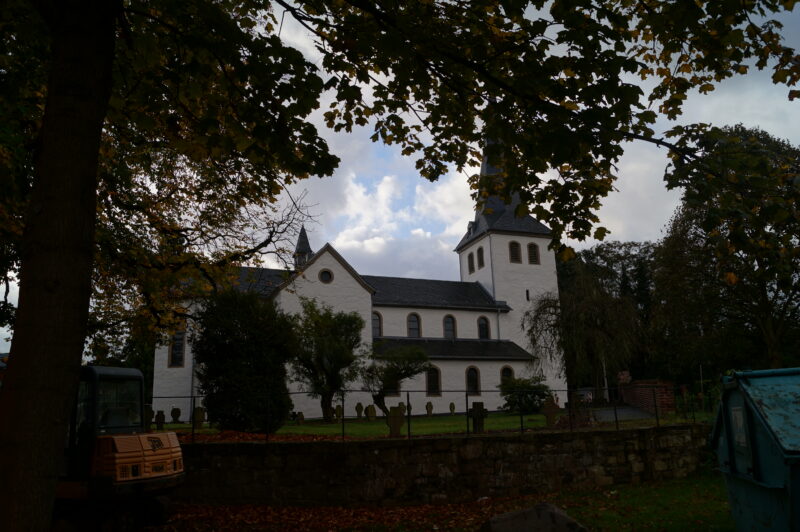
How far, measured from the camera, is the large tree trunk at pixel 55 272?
364cm

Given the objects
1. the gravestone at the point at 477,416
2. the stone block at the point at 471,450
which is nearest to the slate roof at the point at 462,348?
the gravestone at the point at 477,416

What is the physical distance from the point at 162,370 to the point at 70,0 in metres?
36.2

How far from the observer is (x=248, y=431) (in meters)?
16.0

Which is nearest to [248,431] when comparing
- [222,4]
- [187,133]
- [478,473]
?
[478,473]

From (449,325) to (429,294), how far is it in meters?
2.84

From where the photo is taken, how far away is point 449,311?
145 ft

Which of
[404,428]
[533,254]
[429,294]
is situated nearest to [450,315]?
[429,294]

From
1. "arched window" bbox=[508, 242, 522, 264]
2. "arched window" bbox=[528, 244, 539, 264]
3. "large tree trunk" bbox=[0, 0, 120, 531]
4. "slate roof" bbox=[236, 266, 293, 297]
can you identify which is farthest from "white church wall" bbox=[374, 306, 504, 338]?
"large tree trunk" bbox=[0, 0, 120, 531]

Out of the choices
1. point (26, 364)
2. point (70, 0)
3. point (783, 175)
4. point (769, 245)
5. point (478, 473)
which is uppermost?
point (70, 0)

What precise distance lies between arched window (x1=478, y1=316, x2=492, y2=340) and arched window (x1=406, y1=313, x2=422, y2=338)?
16.0ft

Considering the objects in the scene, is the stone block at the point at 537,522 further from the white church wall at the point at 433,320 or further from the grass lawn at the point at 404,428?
the white church wall at the point at 433,320

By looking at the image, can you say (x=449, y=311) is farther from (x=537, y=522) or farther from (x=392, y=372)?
(x=537, y=522)

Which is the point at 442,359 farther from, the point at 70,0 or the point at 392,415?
the point at 70,0

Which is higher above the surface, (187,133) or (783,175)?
(187,133)
